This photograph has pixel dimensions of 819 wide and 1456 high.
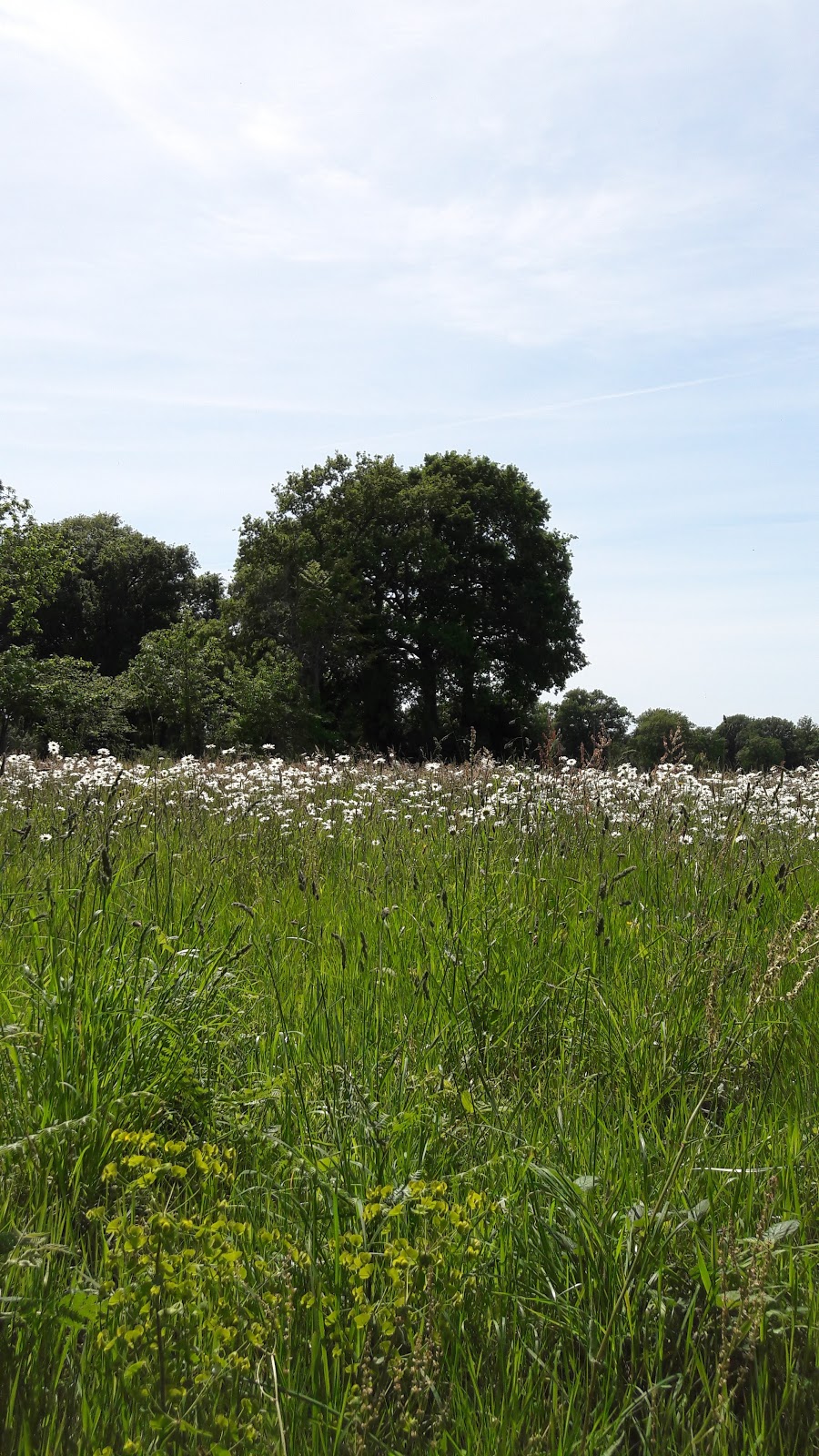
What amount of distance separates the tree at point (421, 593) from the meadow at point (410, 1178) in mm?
33890

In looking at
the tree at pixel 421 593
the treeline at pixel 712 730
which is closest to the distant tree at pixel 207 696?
the tree at pixel 421 593

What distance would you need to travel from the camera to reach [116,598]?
56938 millimetres

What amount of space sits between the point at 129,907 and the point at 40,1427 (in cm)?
300

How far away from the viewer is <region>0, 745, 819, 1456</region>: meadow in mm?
1901

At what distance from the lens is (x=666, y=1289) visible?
7.45 feet

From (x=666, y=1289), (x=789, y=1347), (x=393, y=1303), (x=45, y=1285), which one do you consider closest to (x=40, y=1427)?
(x=45, y=1285)

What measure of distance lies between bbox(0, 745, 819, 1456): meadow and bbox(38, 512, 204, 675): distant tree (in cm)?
5232

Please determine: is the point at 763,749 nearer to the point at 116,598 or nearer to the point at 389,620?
the point at 116,598

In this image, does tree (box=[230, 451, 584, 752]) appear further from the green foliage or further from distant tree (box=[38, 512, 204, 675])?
distant tree (box=[38, 512, 204, 675])

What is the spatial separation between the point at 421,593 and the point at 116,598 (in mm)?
22731

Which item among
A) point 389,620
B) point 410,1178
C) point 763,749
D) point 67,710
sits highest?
point 389,620

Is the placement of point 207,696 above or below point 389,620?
below

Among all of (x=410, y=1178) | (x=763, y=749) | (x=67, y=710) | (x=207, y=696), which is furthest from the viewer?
(x=763, y=749)

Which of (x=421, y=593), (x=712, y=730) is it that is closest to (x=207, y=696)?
(x=421, y=593)
